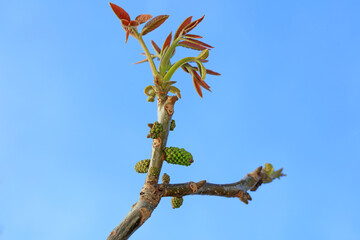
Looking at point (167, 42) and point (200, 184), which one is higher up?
point (167, 42)

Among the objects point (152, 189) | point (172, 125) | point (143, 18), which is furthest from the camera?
point (172, 125)

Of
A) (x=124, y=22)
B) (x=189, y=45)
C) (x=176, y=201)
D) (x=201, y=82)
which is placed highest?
(x=189, y=45)

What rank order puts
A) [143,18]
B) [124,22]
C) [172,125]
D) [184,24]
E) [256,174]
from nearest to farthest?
[124,22] < [143,18] < [172,125] < [184,24] < [256,174]

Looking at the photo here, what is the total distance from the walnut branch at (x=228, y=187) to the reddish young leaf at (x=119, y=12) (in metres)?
2.14

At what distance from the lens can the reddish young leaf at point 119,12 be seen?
4.05m

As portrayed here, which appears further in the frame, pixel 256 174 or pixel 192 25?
pixel 256 174

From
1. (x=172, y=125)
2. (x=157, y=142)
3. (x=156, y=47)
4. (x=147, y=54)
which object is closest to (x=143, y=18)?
(x=147, y=54)

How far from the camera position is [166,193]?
4.12m

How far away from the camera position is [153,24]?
4344 millimetres

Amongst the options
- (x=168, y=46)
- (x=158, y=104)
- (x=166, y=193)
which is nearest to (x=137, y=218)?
(x=166, y=193)

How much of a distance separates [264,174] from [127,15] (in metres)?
3.09

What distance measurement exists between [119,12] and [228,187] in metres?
2.69

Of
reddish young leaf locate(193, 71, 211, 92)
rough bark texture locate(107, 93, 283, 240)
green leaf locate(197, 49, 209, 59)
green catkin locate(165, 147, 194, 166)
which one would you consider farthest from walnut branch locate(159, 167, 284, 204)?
green leaf locate(197, 49, 209, 59)

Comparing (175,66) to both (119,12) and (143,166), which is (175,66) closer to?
(119,12)
